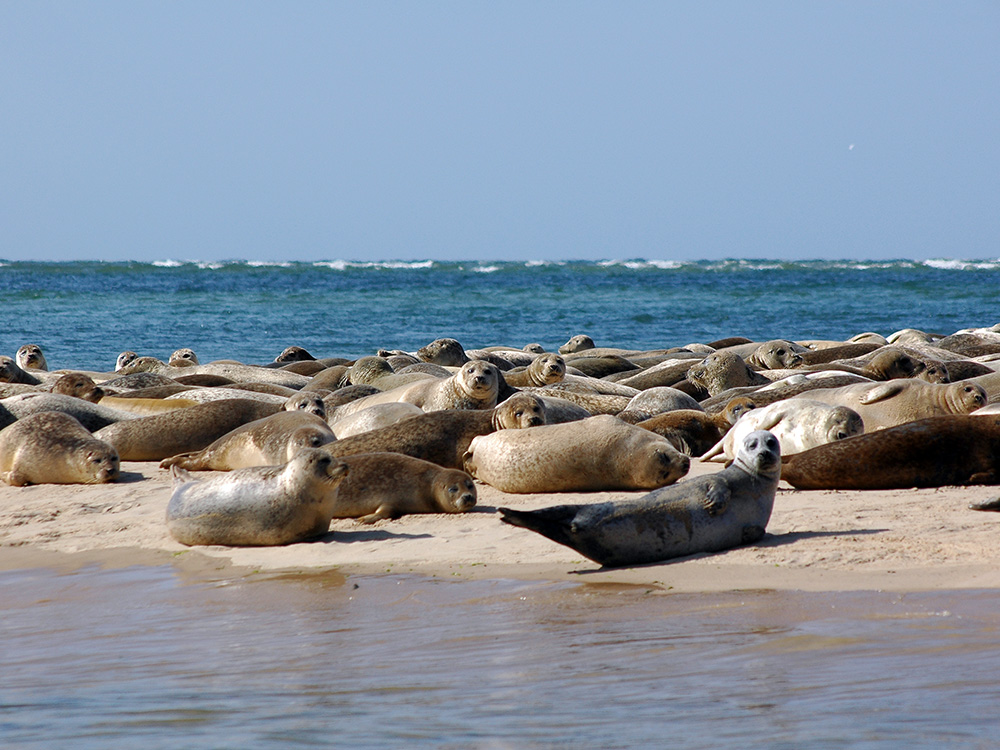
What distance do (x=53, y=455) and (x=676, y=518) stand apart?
4.16 metres

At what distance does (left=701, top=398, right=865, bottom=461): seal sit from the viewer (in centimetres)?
663

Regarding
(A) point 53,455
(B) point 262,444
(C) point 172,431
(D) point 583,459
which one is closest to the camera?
(D) point 583,459

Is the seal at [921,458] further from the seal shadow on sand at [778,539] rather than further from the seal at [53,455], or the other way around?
the seal at [53,455]

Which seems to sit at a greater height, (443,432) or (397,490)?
(443,432)

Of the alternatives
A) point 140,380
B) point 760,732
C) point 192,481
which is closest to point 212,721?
point 760,732

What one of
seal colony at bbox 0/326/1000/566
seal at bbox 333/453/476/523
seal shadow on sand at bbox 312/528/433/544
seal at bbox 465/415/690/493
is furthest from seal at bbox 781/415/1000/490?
seal shadow on sand at bbox 312/528/433/544

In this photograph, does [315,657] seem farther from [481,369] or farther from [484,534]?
[481,369]

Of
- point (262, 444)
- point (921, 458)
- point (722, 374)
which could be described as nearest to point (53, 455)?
point (262, 444)

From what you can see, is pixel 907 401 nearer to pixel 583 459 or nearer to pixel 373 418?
pixel 583 459

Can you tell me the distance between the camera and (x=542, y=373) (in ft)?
33.8

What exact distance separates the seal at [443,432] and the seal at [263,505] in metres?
1.00

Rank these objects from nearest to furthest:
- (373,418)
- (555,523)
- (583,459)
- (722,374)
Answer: (555,523) → (583,459) → (373,418) → (722,374)

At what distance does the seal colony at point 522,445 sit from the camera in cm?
491

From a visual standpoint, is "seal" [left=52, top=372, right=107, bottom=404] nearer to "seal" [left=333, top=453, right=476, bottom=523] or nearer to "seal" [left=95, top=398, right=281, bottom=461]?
"seal" [left=95, top=398, right=281, bottom=461]
